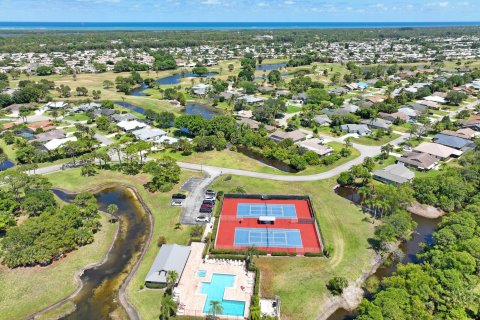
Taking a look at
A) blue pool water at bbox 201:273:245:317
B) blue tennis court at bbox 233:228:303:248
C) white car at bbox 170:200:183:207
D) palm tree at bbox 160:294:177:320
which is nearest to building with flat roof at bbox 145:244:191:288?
palm tree at bbox 160:294:177:320

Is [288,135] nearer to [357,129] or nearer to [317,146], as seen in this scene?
[317,146]

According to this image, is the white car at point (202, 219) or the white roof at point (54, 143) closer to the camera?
the white car at point (202, 219)

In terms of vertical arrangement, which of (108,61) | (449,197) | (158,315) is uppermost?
(108,61)

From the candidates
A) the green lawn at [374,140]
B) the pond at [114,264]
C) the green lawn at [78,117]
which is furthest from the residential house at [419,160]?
the green lawn at [78,117]

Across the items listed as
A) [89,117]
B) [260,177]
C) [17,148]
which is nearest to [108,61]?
[89,117]

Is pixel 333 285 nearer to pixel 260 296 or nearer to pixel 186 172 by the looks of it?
pixel 260 296

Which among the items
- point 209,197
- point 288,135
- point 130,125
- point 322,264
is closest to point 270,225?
point 322,264

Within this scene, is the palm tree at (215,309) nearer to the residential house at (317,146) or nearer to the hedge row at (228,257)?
the hedge row at (228,257)
